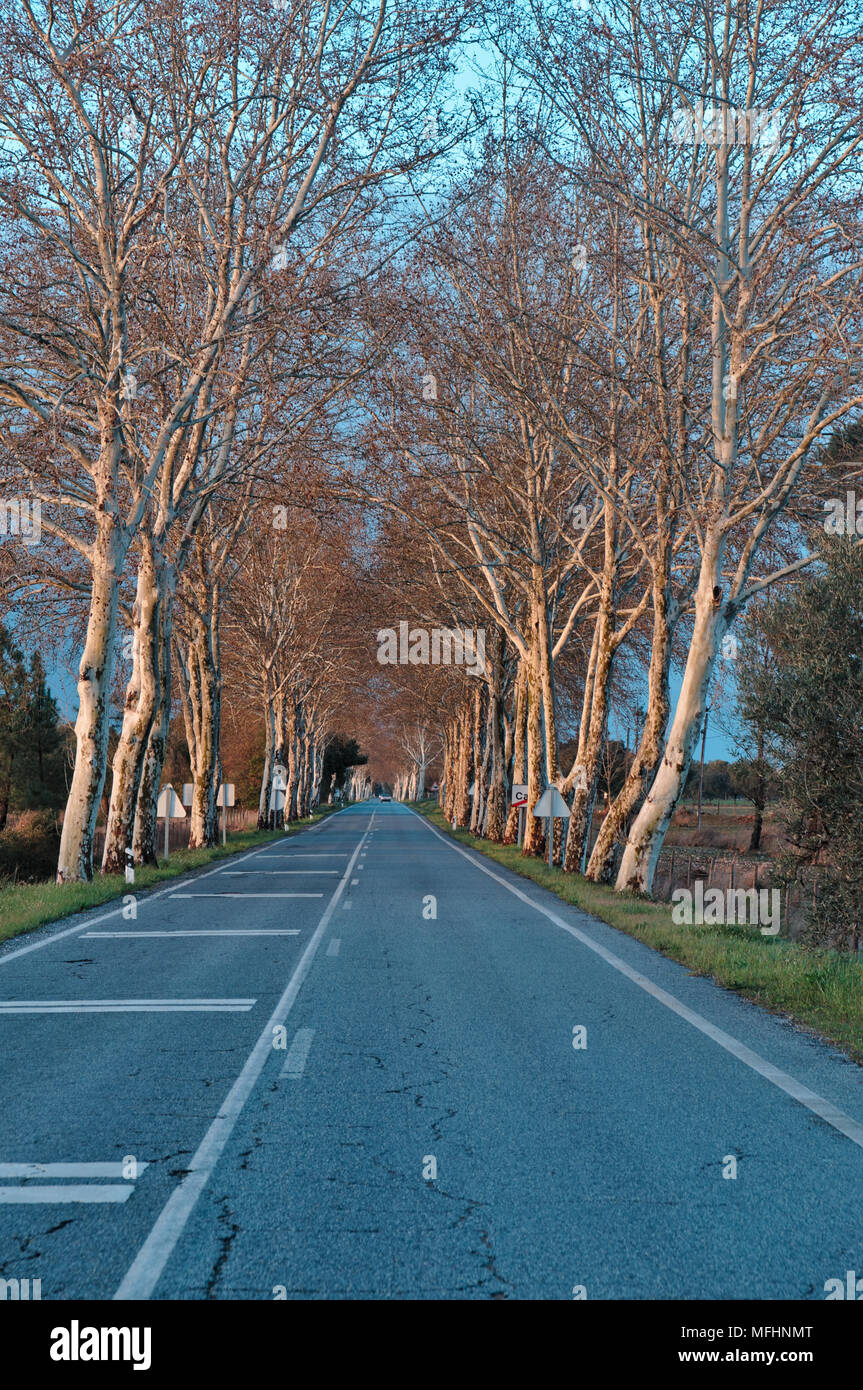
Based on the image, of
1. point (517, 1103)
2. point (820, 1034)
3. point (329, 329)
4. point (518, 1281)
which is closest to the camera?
point (518, 1281)

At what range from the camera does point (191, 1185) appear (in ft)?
17.5

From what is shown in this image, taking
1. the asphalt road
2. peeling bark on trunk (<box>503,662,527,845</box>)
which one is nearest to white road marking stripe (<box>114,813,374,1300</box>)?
the asphalt road

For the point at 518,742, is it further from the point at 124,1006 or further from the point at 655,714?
the point at 124,1006

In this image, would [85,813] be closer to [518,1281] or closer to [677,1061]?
[677,1061]

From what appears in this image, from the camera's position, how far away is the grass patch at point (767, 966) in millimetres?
9445

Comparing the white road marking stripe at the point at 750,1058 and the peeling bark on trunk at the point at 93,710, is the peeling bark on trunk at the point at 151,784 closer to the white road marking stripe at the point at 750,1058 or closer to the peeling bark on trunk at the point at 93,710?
the peeling bark on trunk at the point at 93,710

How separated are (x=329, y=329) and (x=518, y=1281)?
2000 centimetres

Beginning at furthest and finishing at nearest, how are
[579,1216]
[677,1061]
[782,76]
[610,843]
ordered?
[610,843] < [782,76] < [677,1061] < [579,1216]

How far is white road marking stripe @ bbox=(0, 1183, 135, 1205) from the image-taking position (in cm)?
513

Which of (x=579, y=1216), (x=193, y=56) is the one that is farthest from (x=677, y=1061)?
(x=193, y=56)

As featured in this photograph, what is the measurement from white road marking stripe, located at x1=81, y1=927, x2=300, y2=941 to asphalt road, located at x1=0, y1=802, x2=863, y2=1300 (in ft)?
7.33

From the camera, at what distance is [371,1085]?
23.7ft

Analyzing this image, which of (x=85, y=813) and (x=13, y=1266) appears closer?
(x=13, y=1266)

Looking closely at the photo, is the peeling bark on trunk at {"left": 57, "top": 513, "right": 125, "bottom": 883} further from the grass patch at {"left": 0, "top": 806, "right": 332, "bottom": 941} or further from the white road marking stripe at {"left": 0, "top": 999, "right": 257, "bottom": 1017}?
the white road marking stripe at {"left": 0, "top": 999, "right": 257, "bottom": 1017}
